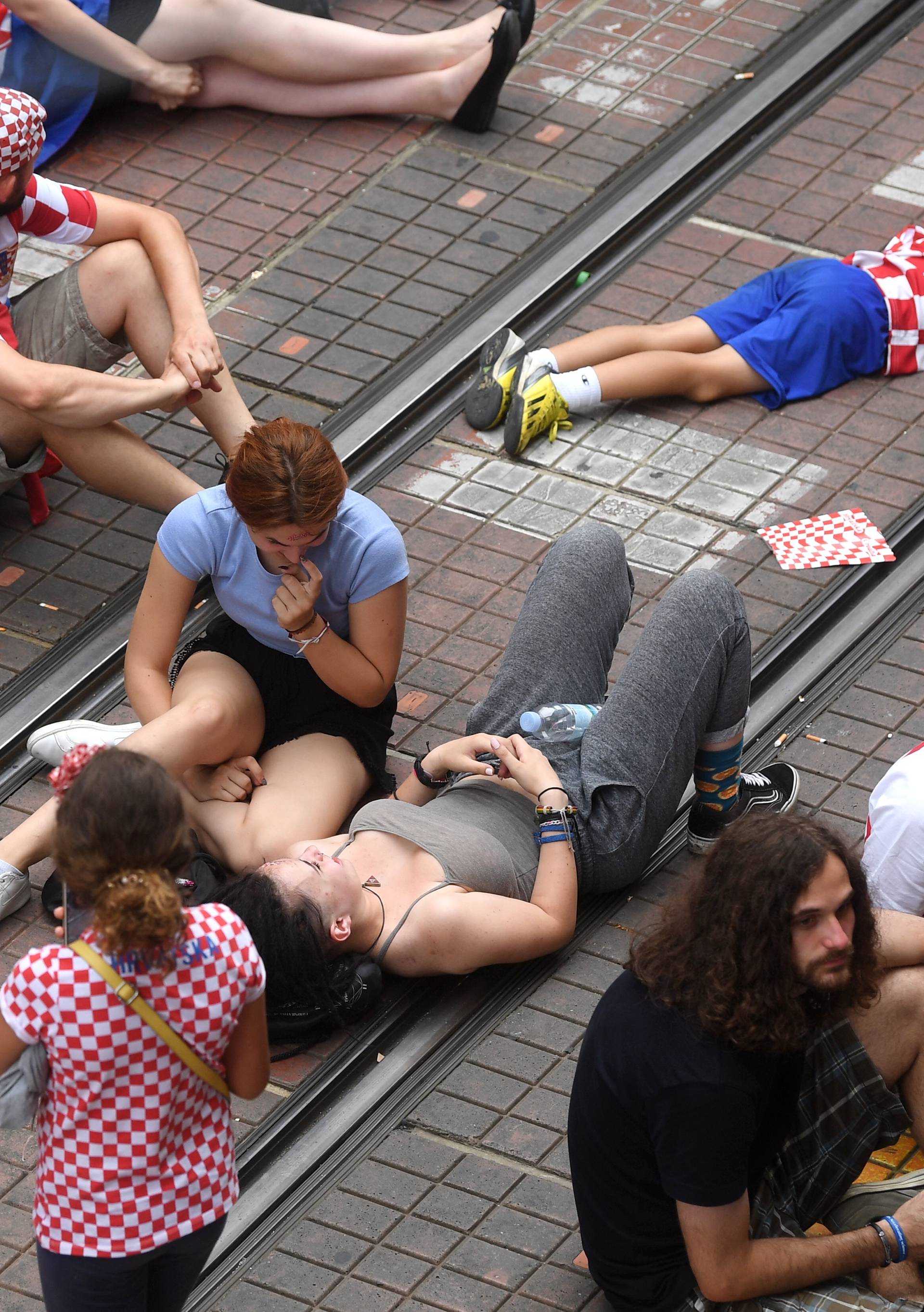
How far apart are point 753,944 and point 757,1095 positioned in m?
0.25

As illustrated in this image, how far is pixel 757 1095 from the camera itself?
108 inches

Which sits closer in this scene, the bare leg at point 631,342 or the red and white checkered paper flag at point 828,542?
the red and white checkered paper flag at point 828,542

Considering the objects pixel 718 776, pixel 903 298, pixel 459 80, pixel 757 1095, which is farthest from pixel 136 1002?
pixel 459 80

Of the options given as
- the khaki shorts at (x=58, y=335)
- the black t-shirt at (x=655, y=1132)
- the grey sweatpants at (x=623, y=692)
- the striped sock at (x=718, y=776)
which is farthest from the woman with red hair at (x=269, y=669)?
the black t-shirt at (x=655, y=1132)

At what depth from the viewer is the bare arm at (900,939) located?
3.16 metres

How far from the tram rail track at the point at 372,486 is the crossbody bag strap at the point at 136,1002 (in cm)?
102

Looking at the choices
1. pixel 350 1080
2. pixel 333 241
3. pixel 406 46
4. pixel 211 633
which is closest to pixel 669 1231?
pixel 350 1080

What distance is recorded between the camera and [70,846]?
2.35 metres

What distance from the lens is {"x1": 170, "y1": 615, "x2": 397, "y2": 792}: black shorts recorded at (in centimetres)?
408

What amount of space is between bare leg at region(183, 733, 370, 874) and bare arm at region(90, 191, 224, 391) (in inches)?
43.2

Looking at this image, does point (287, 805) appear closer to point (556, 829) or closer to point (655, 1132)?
point (556, 829)

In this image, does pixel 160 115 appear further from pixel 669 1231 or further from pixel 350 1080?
pixel 669 1231

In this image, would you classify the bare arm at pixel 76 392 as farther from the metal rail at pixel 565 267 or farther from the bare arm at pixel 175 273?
the metal rail at pixel 565 267

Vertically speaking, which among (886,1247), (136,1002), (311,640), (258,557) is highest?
(136,1002)
